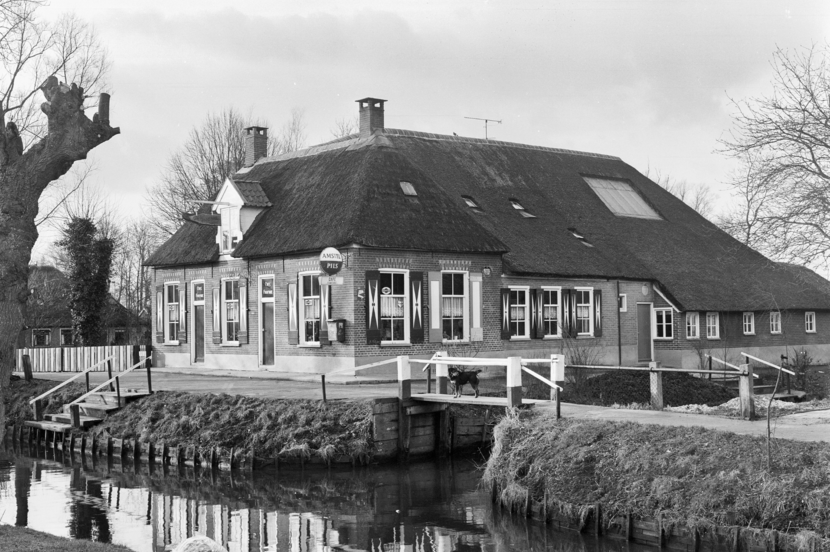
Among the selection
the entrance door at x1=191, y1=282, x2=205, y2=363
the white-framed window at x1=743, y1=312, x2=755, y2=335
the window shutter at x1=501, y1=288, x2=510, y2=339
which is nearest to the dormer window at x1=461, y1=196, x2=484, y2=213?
the window shutter at x1=501, y1=288, x2=510, y2=339

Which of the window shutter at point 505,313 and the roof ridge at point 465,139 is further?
Result: the roof ridge at point 465,139

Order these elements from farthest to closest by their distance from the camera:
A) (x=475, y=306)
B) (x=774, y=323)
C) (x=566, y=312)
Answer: (x=774, y=323) → (x=566, y=312) → (x=475, y=306)

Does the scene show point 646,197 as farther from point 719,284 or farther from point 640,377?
point 640,377

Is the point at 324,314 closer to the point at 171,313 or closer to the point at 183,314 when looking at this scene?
the point at 183,314

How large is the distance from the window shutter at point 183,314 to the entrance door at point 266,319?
453cm

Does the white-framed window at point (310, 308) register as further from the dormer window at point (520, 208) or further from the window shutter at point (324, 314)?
the dormer window at point (520, 208)

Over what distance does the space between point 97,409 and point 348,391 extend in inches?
227

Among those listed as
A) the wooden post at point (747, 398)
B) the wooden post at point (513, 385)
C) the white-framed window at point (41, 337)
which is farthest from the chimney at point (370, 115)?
the white-framed window at point (41, 337)

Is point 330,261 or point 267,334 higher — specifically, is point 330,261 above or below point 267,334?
above

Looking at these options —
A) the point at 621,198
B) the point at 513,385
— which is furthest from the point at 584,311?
the point at 513,385

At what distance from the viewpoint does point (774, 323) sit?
118 ft

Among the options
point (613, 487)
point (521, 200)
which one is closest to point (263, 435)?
point (613, 487)

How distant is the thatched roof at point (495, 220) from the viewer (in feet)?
90.1

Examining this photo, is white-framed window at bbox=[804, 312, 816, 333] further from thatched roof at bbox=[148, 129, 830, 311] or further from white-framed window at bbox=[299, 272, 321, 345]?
white-framed window at bbox=[299, 272, 321, 345]
